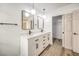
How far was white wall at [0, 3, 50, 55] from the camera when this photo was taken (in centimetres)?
162

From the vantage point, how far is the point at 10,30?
1.77 meters

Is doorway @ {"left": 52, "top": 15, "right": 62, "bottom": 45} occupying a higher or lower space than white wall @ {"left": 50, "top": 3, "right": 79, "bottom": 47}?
lower

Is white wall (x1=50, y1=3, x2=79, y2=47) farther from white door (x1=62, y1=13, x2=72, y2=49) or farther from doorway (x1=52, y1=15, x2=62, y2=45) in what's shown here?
doorway (x1=52, y1=15, x2=62, y2=45)

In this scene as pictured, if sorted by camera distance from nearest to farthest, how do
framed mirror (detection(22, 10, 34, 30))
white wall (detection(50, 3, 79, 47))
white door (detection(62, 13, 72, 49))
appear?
framed mirror (detection(22, 10, 34, 30)) → white wall (detection(50, 3, 79, 47)) → white door (detection(62, 13, 72, 49))

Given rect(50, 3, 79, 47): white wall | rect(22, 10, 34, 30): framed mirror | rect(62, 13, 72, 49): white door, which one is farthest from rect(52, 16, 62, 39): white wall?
rect(22, 10, 34, 30): framed mirror

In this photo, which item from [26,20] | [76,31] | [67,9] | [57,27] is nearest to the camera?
[26,20]

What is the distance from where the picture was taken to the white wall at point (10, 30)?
1621 mm

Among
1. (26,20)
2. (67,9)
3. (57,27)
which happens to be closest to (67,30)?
(67,9)

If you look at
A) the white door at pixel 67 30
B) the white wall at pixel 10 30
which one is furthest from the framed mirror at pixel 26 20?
the white door at pixel 67 30

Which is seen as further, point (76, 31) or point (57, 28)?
point (57, 28)

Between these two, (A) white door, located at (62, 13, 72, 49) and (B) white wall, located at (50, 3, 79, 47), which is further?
(A) white door, located at (62, 13, 72, 49)

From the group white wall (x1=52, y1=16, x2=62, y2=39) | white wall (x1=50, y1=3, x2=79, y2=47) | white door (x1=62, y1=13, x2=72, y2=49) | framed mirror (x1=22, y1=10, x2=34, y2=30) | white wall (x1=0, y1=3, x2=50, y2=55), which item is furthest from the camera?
white wall (x1=52, y1=16, x2=62, y2=39)

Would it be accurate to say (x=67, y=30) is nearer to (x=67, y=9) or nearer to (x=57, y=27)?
(x=67, y=9)

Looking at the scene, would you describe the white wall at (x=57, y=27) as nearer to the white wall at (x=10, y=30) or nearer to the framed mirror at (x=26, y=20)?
the framed mirror at (x=26, y=20)
